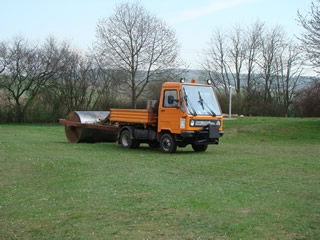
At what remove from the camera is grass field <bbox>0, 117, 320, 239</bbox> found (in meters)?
6.52

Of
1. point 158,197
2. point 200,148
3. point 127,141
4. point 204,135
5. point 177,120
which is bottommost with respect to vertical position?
point 158,197

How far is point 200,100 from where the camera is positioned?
17.0 m

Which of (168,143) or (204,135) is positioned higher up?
(204,135)

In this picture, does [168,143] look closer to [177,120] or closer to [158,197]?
[177,120]

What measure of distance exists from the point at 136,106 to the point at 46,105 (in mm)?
9376

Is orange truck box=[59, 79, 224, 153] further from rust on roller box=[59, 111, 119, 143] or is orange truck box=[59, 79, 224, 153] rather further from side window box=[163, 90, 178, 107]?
rust on roller box=[59, 111, 119, 143]

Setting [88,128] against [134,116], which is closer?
[134,116]

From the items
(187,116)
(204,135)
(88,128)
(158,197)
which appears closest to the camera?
(158,197)

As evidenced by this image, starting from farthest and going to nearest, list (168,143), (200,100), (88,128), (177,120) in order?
(88,128) → (168,143) → (200,100) → (177,120)

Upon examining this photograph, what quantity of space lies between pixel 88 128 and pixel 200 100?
6.30 meters

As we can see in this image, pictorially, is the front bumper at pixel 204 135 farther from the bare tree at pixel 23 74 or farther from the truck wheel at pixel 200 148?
the bare tree at pixel 23 74

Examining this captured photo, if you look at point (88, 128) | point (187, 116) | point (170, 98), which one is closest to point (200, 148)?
point (187, 116)

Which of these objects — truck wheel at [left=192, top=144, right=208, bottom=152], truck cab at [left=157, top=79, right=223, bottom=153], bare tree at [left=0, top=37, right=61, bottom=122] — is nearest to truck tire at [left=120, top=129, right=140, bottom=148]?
truck cab at [left=157, top=79, right=223, bottom=153]

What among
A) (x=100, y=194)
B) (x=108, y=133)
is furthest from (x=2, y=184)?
(x=108, y=133)
